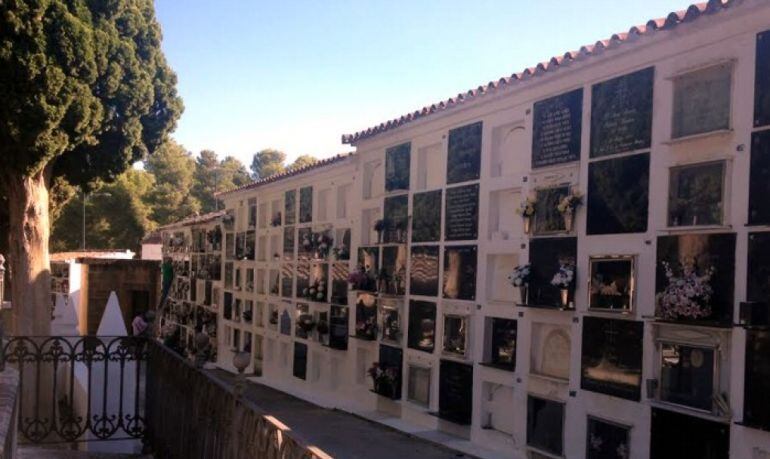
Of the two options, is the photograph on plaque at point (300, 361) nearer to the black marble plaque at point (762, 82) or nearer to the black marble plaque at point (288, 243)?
the black marble plaque at point (288, 243)

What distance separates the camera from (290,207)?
1520 centimetres

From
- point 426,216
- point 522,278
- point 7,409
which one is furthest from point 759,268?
point 426,216

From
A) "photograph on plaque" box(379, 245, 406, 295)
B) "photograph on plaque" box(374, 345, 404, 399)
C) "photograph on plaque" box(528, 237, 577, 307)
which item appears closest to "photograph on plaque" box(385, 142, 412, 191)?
"photograph on plaque" box(379, 245, 406, 295)

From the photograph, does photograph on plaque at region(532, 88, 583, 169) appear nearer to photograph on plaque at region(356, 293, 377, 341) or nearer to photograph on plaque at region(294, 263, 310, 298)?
photograph on plaque at region(356, 293, 377, 341)

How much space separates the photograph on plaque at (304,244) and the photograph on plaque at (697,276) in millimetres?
8691

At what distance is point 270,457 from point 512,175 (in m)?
5.83

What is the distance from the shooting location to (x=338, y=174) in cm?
1310

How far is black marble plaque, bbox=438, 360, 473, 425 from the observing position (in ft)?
28.1

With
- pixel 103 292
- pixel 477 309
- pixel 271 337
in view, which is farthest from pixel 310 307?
pixel 103 292

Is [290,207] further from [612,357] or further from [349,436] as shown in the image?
[612,357]

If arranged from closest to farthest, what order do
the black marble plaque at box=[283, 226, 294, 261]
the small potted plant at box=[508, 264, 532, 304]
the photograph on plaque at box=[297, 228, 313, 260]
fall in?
the small potted plant at box=[508, 264, 532, 304], the photograph on plaque at box=[297, 228, 313, 260], the black marble plaque at box=[283, 226, 294, 261]

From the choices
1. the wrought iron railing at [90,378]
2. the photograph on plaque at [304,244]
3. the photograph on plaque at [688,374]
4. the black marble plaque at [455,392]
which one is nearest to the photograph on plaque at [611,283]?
the photograph on plaque at [688,374]

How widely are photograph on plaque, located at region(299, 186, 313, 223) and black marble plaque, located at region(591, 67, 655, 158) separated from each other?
319 inches

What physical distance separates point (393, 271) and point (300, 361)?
4.73 meters
